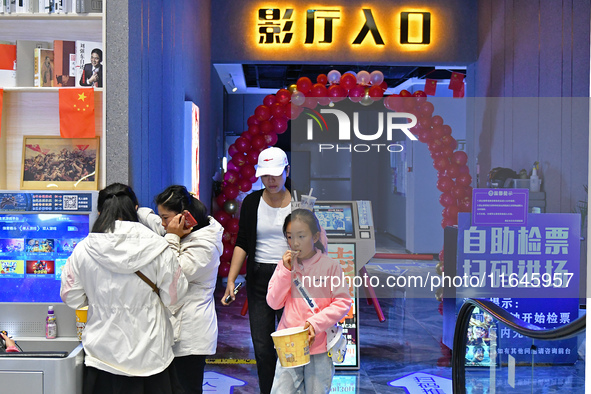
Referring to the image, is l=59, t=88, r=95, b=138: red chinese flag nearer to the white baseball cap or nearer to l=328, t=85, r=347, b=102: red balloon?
the white baseball cap

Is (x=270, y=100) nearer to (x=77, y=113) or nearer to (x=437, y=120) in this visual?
(x=437, y=120)

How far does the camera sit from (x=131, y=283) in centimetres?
228

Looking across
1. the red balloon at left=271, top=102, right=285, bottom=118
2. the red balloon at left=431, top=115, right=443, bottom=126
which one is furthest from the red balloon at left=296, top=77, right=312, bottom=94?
the red balloon at left=431, top=115, right=443, bottom=126

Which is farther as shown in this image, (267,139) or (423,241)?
(267,139)

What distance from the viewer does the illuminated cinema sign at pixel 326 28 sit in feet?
22.4

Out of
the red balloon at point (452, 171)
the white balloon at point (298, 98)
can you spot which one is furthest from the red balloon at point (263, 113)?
the red balloon at point (452, 171)

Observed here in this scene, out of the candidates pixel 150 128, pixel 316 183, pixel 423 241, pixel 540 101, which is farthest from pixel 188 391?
pixel 540 101

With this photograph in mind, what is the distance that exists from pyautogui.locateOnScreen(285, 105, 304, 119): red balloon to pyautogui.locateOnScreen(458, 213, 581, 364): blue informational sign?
296 centimetres

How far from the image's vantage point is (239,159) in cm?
705

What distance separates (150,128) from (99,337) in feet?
5.01

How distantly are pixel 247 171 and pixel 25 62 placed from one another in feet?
13.9

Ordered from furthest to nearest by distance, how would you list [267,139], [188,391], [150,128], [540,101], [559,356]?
[267,139] < [540,101] < [559,356] < [150,128] < [188,391]

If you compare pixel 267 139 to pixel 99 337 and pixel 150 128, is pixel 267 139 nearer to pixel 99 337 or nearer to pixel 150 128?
pixel 150 128

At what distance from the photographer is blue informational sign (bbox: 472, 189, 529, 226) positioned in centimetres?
314
